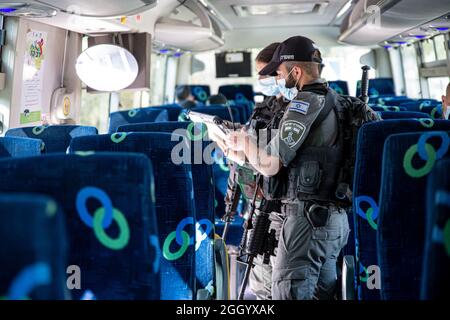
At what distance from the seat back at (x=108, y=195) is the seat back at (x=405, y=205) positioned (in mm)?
755

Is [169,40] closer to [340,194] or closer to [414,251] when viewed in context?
[340,194]

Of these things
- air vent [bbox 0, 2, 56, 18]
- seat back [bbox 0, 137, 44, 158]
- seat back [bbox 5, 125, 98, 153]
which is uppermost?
air vent [bbox 0, 2, 56, 18]

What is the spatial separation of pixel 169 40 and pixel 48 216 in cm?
664

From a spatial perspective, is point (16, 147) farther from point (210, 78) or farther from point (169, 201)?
point (210, 78)

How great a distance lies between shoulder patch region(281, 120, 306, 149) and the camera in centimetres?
215

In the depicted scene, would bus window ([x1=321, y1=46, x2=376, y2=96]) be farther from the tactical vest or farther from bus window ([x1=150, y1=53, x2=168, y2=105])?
the tactical vest

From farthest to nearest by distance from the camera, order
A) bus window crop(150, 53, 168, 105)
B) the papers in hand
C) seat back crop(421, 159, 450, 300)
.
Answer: bus window crop(150, 53, 168, 105) → the papers in hand → seat back crop(421, 159, 450, 300)

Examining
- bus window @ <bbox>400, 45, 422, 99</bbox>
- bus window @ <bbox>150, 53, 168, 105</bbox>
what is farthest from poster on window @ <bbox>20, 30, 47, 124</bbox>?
→ bus window @ <bbox>400, 45, 422, 99</bbox>

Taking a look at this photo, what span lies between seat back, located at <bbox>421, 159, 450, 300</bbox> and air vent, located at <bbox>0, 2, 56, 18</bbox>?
3105mm

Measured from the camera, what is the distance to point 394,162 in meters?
1.53

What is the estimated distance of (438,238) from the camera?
989 millimetres

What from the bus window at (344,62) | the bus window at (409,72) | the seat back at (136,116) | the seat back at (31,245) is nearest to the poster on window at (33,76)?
the seat back at (136,116)

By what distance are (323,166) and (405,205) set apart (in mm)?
671

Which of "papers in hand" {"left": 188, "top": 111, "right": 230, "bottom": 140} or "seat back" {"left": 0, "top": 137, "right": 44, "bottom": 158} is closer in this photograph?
"seat back" {"left": 0, "top": 137, "right": 44, "bottom": 158}
